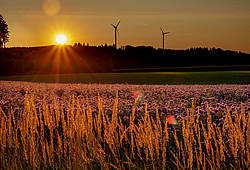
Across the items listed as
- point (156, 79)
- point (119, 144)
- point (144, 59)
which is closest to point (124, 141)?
point (119, 144)

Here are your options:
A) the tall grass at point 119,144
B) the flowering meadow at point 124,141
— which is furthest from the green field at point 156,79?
the tall grass at point 119,144

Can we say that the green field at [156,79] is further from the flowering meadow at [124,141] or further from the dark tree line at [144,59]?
the dark tree line at [144,59]

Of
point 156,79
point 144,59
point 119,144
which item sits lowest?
point 156,79

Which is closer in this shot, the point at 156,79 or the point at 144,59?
the point at 156,79

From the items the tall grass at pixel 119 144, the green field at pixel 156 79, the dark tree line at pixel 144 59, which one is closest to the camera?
the tall grass at pixel 119 144

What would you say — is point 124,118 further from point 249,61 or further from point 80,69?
point 249,61

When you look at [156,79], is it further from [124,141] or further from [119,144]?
[119,144]

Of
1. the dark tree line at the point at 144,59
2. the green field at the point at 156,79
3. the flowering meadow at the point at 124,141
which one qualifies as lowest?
the green field at the point at 156,79

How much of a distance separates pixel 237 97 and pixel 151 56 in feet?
281

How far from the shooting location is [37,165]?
5.66 metres

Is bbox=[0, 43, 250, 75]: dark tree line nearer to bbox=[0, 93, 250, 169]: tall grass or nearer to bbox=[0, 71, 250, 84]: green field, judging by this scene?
bbox=[0, 71, 250, 84]: green field

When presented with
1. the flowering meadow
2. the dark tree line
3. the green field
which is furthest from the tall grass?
the dark tree line

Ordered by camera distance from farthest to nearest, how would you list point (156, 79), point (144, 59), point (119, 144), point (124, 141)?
1. point (144, 59)
2. point (156, 79)
3. point (124, 141)
4. point (119, 144)

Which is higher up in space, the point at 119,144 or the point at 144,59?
the point at 144,59
